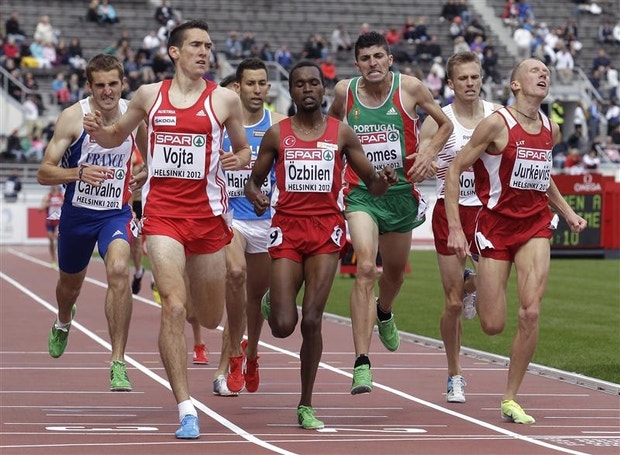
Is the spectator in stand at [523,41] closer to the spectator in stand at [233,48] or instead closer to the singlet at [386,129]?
the spectator in stand at [233,48]

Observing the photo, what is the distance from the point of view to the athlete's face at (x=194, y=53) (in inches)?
409

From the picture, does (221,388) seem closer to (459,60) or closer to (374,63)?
(374,63)

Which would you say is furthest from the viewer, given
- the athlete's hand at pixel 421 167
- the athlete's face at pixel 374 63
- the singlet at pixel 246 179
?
the singlet at pixel 246 179

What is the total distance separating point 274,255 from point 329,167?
0.70 metres

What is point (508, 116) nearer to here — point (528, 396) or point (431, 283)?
point (528, 396)

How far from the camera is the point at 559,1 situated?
56.1 meters

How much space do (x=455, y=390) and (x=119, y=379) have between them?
8.20ft

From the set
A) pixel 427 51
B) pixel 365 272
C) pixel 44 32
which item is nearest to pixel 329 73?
pixel 427 51

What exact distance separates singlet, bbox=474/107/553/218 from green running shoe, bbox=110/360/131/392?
9.38 feet

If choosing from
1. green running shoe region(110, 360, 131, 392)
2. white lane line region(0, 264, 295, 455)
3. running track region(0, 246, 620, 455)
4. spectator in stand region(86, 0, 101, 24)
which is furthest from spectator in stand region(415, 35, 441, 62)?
green running shoe region(110, 360, 131, 392)

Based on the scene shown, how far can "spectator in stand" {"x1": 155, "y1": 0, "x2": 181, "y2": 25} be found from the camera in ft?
156

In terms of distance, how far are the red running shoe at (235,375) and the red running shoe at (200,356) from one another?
238 cm

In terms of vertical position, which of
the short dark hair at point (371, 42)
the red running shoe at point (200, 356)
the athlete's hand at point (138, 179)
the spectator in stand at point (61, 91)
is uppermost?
the spectator in stand at point (61, 91)

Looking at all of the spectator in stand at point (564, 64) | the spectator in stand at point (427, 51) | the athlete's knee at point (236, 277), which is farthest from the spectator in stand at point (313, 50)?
the athlete's knee at point (236, 277)
